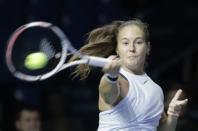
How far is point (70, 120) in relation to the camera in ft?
32.4

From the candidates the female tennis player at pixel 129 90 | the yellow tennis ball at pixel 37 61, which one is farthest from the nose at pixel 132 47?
the yellow tennis ball at pixel 37 61

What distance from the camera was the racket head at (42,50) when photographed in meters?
5.82

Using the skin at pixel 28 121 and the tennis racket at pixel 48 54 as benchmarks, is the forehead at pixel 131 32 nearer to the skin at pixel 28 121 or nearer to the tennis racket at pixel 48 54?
the tennis racket at pixel 48 54

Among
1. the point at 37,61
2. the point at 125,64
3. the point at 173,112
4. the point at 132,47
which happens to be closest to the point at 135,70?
the point at 125,64

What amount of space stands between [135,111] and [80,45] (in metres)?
3.39

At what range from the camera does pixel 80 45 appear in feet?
30.8

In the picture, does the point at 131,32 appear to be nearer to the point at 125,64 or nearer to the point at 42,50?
the point at 125,64

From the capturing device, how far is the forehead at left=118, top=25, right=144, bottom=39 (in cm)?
619

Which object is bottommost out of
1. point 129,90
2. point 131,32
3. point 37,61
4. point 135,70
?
point 129,90

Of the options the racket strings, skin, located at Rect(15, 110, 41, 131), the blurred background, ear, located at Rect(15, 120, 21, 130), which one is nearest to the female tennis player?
the racket strings

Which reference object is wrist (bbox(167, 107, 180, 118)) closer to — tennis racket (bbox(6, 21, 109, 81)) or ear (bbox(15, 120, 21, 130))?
tennis racket (bbox(6, 21, 109, 81))

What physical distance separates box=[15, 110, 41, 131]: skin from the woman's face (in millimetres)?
1825

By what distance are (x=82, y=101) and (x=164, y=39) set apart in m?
1.26

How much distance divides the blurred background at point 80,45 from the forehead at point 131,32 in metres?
2.46
